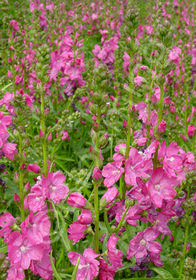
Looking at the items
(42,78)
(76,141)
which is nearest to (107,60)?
(76,141)

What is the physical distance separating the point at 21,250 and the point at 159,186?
2.63 ft

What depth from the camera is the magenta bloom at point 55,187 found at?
2.09m

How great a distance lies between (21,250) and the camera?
67.5 inches

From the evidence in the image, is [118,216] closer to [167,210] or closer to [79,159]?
[167,210]

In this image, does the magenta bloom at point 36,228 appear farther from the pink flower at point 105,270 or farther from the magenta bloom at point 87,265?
the pink flower at point 105,270

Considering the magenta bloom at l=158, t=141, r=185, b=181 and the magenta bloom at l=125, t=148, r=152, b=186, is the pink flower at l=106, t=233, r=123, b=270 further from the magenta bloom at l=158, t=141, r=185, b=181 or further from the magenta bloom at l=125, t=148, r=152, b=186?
the magenta bloom at l=158, t=141, r=185, b=181

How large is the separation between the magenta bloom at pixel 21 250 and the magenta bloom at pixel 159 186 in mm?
661

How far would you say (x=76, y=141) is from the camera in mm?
4594

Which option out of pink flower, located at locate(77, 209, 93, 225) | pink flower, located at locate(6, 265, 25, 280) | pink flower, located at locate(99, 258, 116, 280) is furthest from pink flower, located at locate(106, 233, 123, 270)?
pink flower, located at locate(6, 265, 25, 280)

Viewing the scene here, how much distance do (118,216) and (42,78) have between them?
1.00 m

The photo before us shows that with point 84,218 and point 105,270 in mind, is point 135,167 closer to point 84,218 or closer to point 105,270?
point 84,218

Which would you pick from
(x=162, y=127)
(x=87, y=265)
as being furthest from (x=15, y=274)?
(x=162, y=127)

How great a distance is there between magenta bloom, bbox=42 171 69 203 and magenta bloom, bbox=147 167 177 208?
0.59m

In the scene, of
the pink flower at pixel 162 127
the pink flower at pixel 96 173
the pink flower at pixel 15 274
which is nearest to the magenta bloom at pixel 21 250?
the pink flower at pixel 15 274
